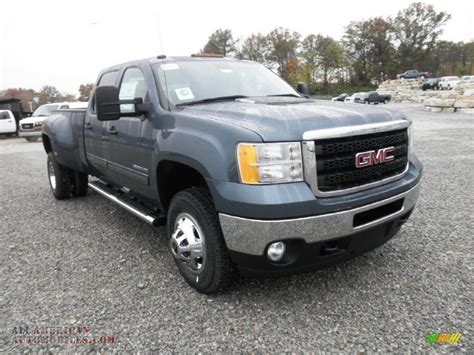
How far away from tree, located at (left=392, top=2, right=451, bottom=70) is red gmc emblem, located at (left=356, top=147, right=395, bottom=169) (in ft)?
245

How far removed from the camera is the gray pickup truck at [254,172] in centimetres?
230

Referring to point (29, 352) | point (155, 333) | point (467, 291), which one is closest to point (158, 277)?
point (155, 333)

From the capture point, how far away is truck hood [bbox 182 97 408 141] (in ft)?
7.68

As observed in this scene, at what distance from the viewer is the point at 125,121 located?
362cm

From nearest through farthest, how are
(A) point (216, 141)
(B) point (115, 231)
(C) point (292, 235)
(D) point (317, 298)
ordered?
(C) point (292, 235), (A) point (216, 141), (D) point (317, 298), (B) point (115, 231)

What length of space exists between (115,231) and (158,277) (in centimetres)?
140

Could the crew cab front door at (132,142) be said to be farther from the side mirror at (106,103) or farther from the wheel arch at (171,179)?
the side mirror at (106,103)

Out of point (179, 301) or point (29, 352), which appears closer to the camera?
point (29, 352)

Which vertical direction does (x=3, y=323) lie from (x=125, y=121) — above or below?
below

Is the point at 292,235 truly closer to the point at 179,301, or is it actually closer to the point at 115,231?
the point at 179,301

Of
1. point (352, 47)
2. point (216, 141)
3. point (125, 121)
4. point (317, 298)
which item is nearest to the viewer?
point (216, 141)

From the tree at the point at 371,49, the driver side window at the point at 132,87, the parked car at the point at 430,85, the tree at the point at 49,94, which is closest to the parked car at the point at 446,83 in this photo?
the parked car at the point at 430,85

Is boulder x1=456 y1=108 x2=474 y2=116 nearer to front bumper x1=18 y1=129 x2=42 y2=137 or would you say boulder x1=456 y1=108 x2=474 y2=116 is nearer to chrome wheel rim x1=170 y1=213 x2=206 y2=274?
chrome wheel rim x1=170 y1=213 x2=206 y2=274

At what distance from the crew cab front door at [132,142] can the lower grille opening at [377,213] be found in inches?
68.5
